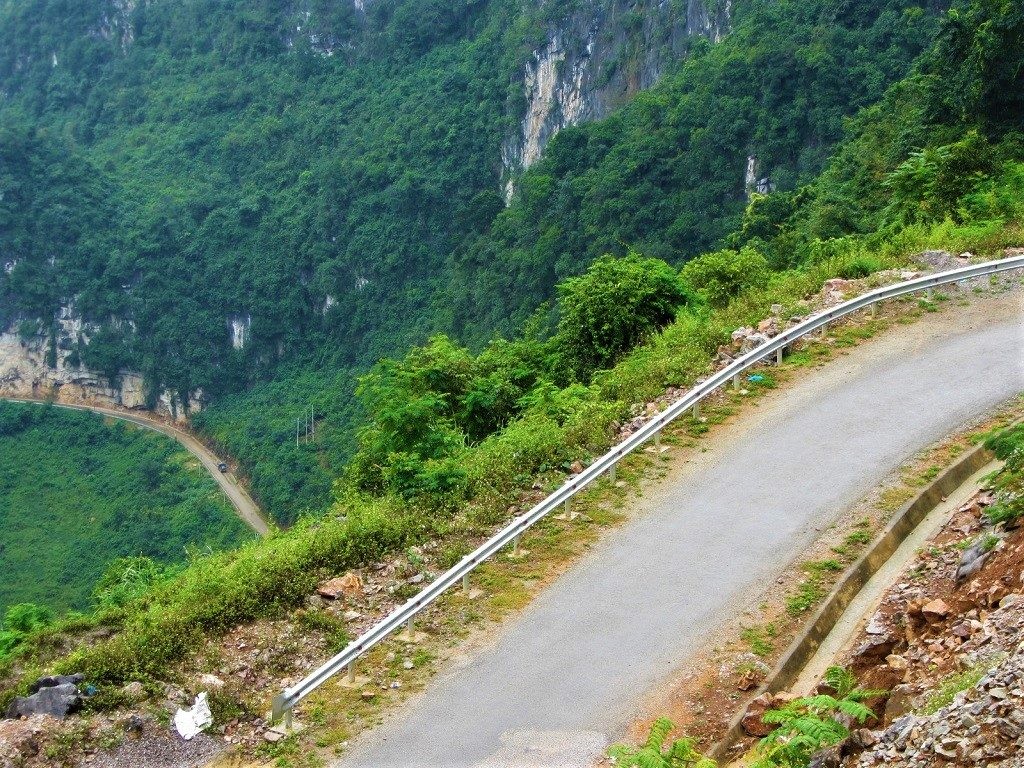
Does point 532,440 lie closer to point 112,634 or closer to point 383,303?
point 112,634

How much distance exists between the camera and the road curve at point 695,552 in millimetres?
6398

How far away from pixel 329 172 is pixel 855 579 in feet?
197

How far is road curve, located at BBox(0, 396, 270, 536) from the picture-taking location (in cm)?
4859

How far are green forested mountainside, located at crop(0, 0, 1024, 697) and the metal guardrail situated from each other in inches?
12.7

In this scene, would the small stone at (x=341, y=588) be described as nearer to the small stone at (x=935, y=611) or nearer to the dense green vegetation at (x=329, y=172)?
the small stone at (x=935, y=611)

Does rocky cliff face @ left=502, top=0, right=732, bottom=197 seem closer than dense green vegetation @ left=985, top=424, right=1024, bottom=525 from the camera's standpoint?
No

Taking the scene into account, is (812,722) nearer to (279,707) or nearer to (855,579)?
(855,579)

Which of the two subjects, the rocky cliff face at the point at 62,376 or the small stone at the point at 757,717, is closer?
the small stone at the point at 757,717

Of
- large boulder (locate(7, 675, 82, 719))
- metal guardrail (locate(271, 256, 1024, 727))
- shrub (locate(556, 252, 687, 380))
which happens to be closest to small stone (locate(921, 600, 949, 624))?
metal guardrail (locate(271, 256, 1024, 727))

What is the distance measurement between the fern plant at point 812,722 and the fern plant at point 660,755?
304 mm

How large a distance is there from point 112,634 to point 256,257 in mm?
59429

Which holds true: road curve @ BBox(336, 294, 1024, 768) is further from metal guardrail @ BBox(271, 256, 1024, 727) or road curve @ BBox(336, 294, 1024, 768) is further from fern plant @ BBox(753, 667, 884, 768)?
fern plant @ BBox(753, 667, 884, 768)

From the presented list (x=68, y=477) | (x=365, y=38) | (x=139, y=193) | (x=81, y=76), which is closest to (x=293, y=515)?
(x=68, y=477)

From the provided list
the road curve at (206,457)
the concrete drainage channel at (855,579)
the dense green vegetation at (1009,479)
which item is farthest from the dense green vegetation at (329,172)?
the dense green vegetation at (1009,479)
